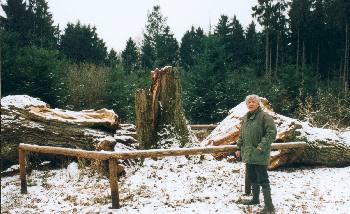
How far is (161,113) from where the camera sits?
1097 cm

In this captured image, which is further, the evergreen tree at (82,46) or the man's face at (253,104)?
the evergreen tree at (82,46)

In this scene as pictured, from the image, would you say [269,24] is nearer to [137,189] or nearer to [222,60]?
[222,60]

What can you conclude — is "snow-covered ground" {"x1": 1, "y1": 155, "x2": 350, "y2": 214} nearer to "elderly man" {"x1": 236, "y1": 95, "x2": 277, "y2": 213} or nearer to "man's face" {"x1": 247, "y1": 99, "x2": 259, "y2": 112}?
"elderly man" {"x1": 236, "y1": 95, "x2": 277, "y2": 213}

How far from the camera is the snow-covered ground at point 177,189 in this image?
773cm

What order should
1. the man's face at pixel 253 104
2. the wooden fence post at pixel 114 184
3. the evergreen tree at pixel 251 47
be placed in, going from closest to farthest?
1. the man's face at pixel 253 104
2. the wooden fence post at pixel 114 184
3. the evergreen tree at pixel 251 47

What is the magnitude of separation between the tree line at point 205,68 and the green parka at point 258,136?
10891 mm

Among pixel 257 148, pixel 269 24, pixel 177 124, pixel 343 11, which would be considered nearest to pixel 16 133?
pixel 177 124

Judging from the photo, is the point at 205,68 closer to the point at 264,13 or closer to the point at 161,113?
the point at 161,113

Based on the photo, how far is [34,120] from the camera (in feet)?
37.9

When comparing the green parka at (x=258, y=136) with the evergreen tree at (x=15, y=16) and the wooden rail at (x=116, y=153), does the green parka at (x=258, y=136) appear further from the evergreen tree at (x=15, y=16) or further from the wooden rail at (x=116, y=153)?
the evergreen tree at (x=15, y=16)

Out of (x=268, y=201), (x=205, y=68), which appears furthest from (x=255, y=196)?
(x=205, y=68)

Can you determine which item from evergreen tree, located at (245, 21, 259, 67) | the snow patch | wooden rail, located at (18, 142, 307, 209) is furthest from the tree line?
wooden rail, located at (18, 142, 307, 209)

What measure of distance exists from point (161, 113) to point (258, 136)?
418cm

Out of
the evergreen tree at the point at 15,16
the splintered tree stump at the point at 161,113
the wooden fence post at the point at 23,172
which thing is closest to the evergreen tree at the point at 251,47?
the evergreen tree at the point at 15,16
